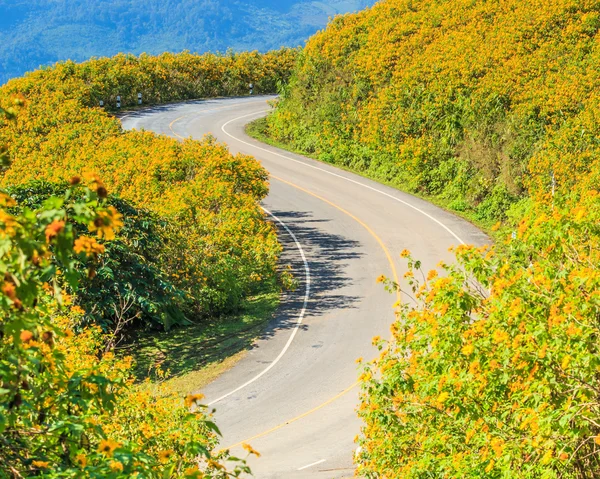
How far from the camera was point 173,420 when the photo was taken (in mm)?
9547

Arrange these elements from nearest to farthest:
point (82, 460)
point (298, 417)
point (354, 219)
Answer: point (82, 460) < point (298, 417) < point (354, 219)

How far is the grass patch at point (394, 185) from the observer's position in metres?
30.7

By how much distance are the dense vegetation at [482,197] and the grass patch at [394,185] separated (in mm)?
212

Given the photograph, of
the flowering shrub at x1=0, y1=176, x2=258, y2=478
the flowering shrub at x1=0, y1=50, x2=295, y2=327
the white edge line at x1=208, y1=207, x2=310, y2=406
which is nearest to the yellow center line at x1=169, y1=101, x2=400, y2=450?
the white edge line at x1=208, y1=207, x2=310, y2=406

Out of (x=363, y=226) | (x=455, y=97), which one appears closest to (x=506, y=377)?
→ (x=363, y=226)

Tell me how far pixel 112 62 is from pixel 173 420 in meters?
44.8

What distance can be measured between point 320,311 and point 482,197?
1184 centimetres

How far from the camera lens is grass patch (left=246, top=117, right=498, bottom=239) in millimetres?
30734

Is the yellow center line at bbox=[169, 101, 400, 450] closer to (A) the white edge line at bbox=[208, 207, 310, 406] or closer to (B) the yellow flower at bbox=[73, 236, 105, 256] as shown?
(A) the white edge line at bbox=[208, 207, 310, 406]

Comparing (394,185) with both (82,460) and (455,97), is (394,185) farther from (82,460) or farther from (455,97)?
(82,460)

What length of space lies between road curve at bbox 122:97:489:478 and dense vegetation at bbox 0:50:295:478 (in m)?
1.63

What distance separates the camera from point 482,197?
3228cm

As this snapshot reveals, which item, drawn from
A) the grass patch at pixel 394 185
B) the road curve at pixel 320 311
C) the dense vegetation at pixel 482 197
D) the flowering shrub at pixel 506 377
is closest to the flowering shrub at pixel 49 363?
the flowering shrub at pixel 506 377

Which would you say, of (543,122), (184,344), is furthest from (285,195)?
(184,344)
